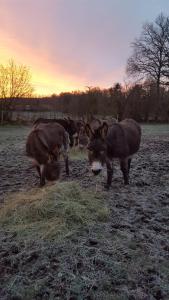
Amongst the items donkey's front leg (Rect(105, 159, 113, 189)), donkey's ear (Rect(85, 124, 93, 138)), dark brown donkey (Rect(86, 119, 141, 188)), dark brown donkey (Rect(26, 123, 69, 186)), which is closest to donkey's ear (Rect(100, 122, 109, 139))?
dark brown donkey (Rect(86, 119, 141, 188))

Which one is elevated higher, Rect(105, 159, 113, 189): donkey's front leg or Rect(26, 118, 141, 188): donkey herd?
Rect(26, 118, 141, 188): donkey herd

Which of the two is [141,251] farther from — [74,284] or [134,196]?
[134,196]

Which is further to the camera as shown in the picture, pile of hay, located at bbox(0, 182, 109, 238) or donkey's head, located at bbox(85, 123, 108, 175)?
donkey's head, located at bbox(85, 123, 108, 175)

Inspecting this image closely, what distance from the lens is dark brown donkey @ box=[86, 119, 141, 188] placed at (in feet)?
21.3

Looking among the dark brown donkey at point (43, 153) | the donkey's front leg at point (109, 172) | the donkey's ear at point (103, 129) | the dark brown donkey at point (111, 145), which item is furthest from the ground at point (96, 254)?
the donkey's ear at point (103, 129)

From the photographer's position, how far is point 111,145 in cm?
715

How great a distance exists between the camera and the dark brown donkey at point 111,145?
648 cm

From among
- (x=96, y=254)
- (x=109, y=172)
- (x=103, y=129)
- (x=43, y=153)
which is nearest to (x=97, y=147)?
(x=103, y=129)

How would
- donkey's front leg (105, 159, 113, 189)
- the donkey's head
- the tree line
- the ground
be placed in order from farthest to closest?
the tree line
donkey's front leg (105, 159, 113, 189)
the donkey's head
the ground

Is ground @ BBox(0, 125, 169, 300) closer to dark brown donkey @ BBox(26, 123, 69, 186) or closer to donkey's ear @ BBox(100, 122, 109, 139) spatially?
dark brown donkey @ BBox(26, 123, 69, 186)

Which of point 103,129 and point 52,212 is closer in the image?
point 52,212

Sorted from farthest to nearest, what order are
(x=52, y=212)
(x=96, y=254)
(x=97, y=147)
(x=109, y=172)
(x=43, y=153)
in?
(x=109, y=172), (x=43, y=153), (x=97, y=147), (x=52, y=212), (x=96, y=254)

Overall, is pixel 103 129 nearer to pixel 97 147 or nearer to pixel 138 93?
pixel 97 147

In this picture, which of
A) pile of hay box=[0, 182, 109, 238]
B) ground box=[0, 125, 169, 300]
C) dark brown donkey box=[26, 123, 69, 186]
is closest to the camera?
ground box=[0, 125, 169, 300]
